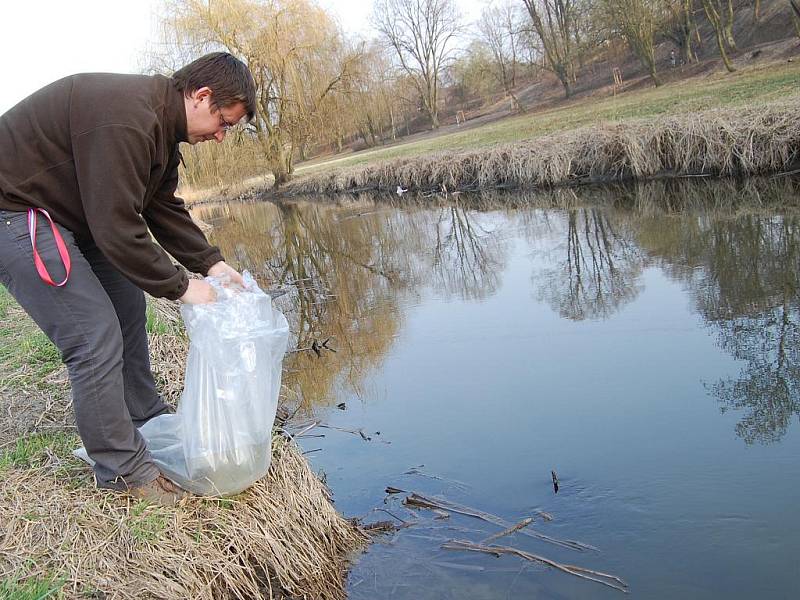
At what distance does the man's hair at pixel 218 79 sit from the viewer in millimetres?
2402

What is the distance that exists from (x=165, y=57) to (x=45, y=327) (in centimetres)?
2355

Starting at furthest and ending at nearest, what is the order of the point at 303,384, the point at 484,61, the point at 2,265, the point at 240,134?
the point at 484,61 → the point at 240,134 → the point at 303,384 → the point at 2,265

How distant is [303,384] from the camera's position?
4953 mm

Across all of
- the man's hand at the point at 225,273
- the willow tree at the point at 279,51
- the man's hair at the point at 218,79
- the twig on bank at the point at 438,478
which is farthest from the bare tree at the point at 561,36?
the man's hair at the point at 218,79

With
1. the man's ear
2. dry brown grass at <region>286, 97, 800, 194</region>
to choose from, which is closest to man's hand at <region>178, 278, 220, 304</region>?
the man's ear

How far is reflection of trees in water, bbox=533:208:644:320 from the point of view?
5.83 metres

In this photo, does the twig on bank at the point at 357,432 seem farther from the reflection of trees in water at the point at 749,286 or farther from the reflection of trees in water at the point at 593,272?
the reflection of trees in water at the point at 593,272

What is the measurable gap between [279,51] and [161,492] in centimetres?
2282

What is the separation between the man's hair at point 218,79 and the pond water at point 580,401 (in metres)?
1.90

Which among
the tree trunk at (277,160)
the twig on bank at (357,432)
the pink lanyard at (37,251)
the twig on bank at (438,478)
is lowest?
the twig on bank at (438,478)

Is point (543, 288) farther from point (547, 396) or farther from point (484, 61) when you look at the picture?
point (484, 61)

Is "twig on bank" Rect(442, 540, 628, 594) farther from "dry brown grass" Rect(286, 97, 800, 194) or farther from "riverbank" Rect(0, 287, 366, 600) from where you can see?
"dry brown grass" Rect(286, 97, 800, 194)

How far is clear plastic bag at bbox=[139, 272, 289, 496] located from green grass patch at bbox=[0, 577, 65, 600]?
59cm

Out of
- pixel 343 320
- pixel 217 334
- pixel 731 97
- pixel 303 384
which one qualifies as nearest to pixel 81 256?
pixel 217 334
